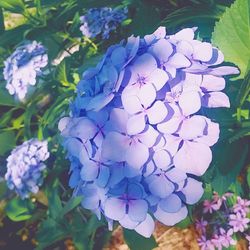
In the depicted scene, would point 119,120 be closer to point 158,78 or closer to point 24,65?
point 158,78

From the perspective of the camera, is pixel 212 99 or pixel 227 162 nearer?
pixel 212 99

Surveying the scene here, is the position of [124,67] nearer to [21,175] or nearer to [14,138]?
[21,175]

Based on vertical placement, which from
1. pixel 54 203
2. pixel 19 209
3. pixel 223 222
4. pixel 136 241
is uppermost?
pixel 136 241

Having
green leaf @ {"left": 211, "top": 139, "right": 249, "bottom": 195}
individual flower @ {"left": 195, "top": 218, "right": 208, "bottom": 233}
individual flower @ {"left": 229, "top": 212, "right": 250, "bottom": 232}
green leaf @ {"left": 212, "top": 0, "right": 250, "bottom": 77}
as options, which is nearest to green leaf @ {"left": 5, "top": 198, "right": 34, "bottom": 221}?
individual flower @ {"left": 195, "top": 218, "right": 208, "bottom": 233}

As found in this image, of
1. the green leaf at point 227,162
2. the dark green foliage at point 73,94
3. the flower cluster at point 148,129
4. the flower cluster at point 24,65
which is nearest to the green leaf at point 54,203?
the dark green foliage at point 73,94

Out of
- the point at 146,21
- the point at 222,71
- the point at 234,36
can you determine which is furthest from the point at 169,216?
the point at 146,21

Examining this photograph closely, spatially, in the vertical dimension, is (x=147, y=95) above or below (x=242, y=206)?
above
